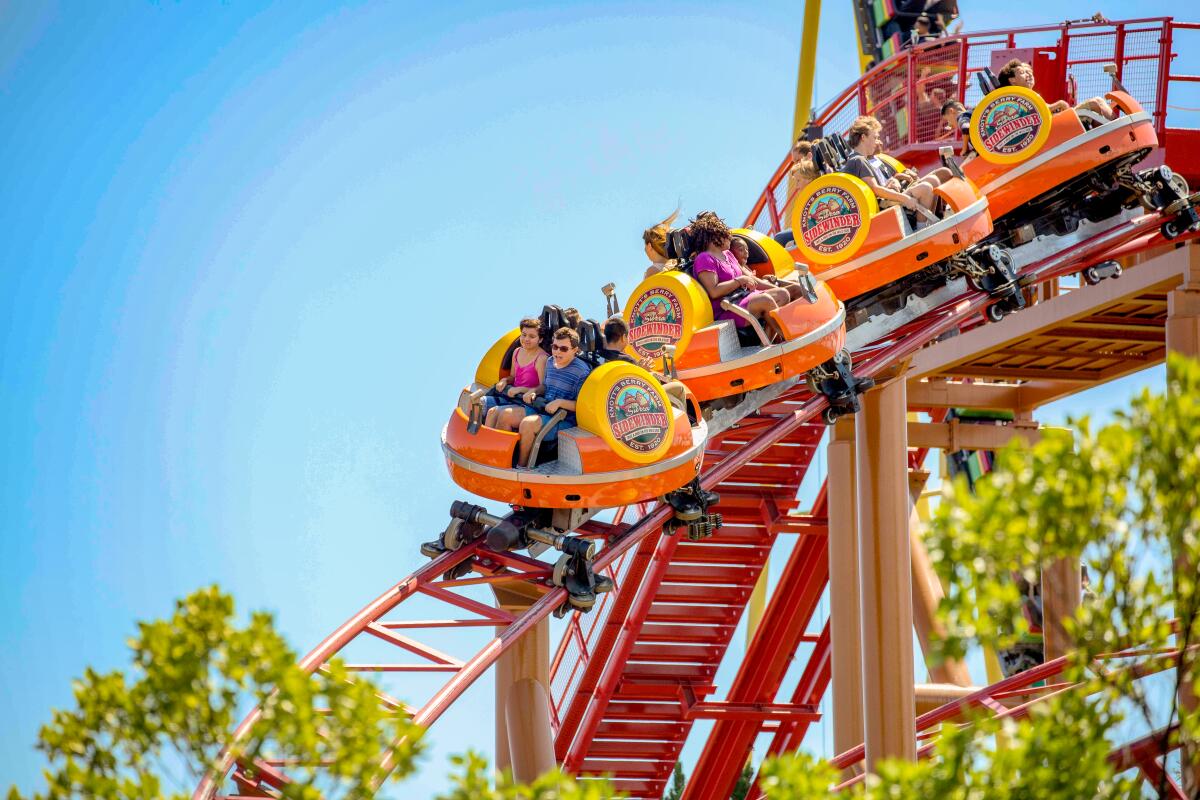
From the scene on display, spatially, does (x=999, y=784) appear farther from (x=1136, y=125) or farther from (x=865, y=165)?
(x=1136, y=125)

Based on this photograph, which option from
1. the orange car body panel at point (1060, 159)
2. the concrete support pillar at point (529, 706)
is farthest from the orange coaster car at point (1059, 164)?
the concrete support pillar at point (529, 706)

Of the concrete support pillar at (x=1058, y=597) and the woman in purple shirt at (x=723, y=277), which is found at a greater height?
the woman in purple shirt at (x=723, y=277)

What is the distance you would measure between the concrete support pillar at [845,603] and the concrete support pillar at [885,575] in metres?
0.61

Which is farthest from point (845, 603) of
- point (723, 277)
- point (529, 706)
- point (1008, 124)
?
point (1008, 124)

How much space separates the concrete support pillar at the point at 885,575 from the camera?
8.25 metres

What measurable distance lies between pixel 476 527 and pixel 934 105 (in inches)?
222

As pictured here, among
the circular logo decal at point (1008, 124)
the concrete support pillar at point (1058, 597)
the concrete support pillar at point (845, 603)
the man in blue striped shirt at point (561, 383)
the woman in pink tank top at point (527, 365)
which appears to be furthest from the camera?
the concrete support pillar at point (1058, 597)

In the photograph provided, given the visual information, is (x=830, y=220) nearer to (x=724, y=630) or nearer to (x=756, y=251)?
(x=756, y=251)

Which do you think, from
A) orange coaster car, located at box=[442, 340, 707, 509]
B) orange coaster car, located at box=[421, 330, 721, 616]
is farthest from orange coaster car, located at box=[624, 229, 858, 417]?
orange coaster car, located at box=[442, 340, 707, 509]

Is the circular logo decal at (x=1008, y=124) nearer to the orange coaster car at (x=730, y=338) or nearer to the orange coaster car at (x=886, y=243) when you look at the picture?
the orange coaster car at (x=886, y=243)

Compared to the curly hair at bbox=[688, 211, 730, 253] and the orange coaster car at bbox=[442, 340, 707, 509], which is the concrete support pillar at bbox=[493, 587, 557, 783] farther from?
the curly hair at bbox=[688, 211, 730, 253]

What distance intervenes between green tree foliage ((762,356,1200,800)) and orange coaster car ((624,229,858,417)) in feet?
12.4

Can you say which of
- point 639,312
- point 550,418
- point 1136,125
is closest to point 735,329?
point 639,312

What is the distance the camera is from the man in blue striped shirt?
6938mm
